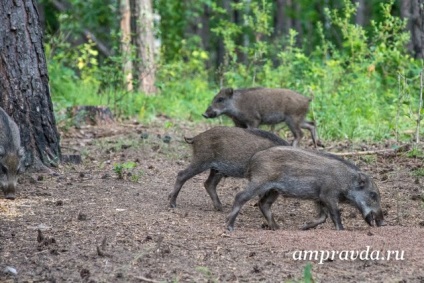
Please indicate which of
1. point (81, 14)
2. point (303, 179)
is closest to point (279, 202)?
point (303, 179)

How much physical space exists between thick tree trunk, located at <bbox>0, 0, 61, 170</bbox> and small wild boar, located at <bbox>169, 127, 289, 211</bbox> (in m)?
1.98

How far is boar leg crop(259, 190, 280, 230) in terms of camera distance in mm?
7559

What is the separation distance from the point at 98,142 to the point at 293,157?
4.63 metres

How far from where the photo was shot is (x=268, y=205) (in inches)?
300

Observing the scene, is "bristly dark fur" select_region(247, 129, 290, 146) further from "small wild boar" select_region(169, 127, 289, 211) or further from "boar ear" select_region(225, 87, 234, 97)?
"boar ear" select_region(225, 87, 234, 97)

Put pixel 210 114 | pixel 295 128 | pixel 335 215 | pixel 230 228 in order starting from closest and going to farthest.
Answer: pixel 230 228
pixel 335 215
pixel 295 128
pixel 210 114

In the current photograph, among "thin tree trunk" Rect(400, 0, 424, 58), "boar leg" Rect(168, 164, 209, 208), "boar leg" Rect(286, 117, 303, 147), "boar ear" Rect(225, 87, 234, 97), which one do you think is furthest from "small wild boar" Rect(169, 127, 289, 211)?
"thin tree trunk" Rect(400, 0, 424, 58)

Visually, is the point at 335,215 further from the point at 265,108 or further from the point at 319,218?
the point at 265,108

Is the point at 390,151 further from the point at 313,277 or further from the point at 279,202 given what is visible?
the point at 313,277

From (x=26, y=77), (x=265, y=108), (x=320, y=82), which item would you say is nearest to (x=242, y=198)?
(x=26, y=77)

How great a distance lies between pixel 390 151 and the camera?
34.3 ft

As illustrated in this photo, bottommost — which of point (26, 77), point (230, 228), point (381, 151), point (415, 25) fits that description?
point (381, 151)

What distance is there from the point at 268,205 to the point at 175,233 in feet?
3.54

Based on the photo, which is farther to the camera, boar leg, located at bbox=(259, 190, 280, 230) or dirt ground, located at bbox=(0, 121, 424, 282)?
boar leg, located at bbox=(259, 190, 280, 230)
